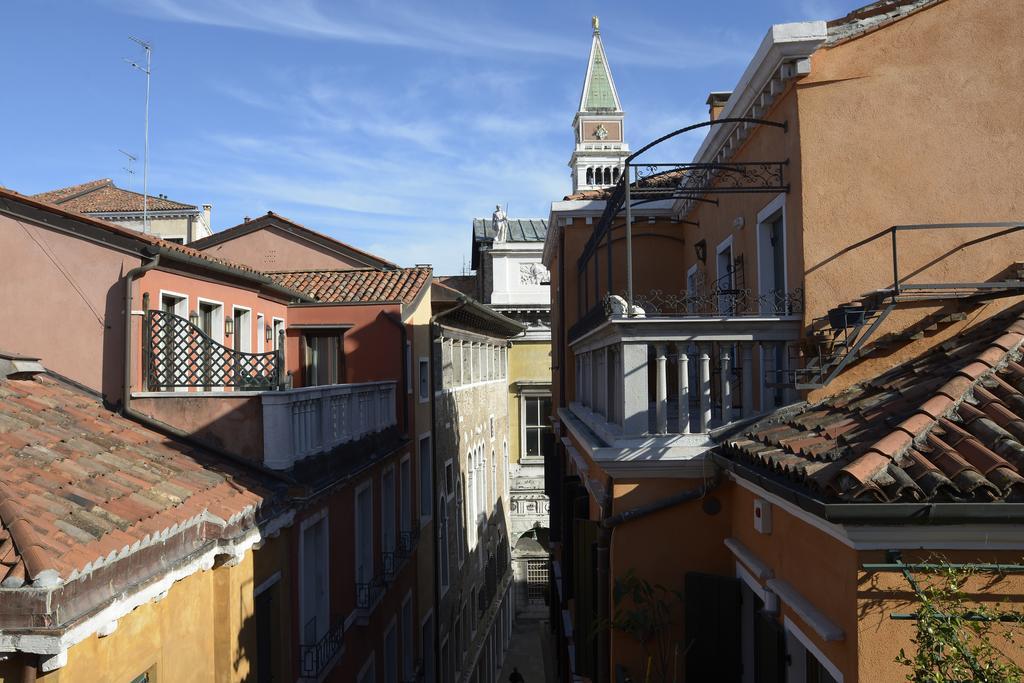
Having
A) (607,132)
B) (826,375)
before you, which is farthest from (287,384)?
(607,132)

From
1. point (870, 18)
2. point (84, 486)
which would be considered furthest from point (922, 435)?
point (84, 486)

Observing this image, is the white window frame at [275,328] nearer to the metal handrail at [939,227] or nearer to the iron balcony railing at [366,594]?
the iron balcony railing at [366,594]

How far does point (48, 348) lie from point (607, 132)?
5736cm

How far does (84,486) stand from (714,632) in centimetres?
492

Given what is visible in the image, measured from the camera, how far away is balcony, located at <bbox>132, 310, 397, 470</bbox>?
815 centimetres

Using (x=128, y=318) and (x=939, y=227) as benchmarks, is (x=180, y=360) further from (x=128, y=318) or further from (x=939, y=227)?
(x=939, y=227)

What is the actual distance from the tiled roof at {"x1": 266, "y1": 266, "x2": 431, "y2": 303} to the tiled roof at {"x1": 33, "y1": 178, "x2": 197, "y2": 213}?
14.1 meters

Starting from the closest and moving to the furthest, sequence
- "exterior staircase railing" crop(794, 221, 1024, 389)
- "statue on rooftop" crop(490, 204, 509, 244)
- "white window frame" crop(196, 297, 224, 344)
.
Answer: "exterior staircase railing" crop(794, 221, 1024, 389) → "white window frame" crop(196, 297, 224, 344) → "statue on rooftop" crop(490, 204, 509, 244)

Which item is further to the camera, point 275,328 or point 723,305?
point 275,328

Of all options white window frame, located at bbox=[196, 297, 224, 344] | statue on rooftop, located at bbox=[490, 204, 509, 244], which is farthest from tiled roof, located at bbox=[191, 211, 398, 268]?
statue on rooftop, located at bbox=[490, 204, 509, 244]

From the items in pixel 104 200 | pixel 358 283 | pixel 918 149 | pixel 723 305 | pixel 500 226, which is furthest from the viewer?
pixel 500 226

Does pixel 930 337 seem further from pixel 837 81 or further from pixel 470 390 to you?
pixel 470 390

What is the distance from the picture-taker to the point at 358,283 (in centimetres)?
1653

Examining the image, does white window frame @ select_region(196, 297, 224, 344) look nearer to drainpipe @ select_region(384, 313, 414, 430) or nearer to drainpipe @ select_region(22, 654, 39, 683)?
drainpipe @ select_region(384, 313, 414, 430)
